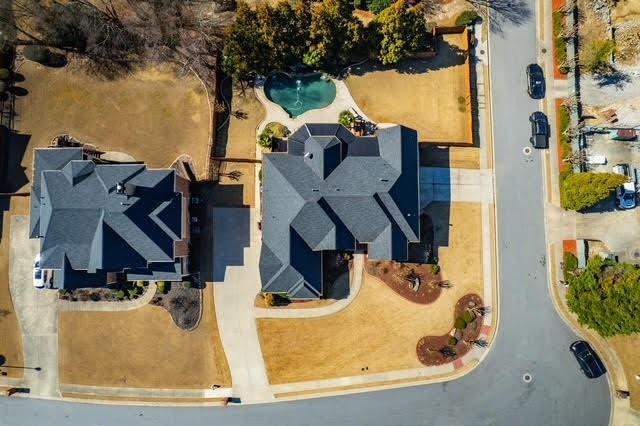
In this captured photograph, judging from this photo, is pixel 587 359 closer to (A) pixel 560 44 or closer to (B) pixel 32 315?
(A) pixel 560 44

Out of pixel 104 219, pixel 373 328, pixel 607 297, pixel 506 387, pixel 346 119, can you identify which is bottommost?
pixel 506 387

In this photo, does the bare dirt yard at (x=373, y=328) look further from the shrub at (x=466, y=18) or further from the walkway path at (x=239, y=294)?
the shrub at (x=466, y=18)

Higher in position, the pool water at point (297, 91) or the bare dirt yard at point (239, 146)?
the pool water at point (297, 91)

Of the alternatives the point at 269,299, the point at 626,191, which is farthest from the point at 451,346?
the point at 626,191

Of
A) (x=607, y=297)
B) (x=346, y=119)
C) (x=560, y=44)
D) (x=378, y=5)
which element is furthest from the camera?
(x=560, y=44)

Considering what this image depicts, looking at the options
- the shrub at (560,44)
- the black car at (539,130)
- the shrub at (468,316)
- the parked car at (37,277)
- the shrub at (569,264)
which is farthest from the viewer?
the shrub at (560,44)

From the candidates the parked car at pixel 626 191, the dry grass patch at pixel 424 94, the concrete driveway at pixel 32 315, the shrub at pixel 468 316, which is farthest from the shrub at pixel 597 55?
the concrete driveway at pixel 32 315

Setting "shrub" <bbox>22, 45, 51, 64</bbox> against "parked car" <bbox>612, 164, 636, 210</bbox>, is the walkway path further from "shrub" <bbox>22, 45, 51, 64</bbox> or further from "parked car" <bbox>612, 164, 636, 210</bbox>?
"parked car" <bbox>612, 164, 636, 210</bbox>

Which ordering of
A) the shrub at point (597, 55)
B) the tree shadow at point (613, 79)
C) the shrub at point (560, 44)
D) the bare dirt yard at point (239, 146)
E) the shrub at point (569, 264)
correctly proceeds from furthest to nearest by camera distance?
the tree shadow at point (613, 79) → the shrub at point (560, 44) → the bare dirt yard at point (239, 146) → the shrub at point (569, 264) → the shrub at point (597, 55)
